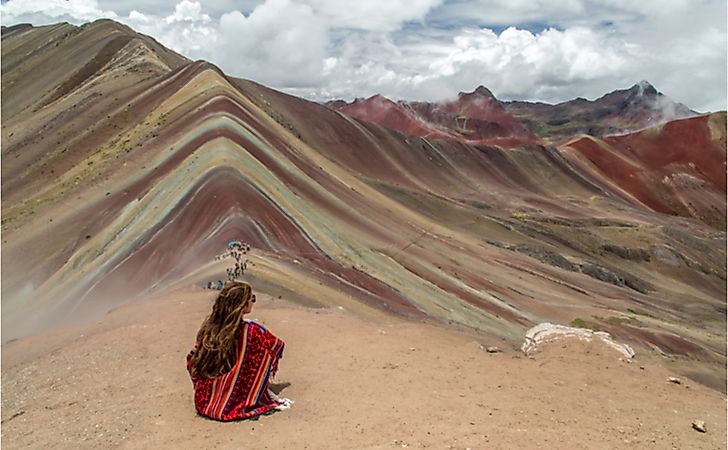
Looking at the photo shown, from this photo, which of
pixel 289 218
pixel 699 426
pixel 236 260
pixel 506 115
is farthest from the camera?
pixel 506 115

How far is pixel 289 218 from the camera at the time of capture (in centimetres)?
1778

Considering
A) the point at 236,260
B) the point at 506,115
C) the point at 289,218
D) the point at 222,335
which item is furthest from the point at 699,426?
the point at 506,115

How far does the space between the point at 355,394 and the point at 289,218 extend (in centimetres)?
1197

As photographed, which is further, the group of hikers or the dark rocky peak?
the dark rocky peak

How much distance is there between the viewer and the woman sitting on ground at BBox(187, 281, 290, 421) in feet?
17.9

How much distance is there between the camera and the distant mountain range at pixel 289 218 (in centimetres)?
1522

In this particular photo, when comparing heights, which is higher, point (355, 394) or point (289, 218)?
point (289, 218)

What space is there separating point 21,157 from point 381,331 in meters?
31.3

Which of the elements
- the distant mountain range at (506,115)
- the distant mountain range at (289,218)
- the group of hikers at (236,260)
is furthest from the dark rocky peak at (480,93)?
the group of hikers at (236,260)

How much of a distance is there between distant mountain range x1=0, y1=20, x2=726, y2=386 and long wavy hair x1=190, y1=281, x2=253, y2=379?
5.81 metres

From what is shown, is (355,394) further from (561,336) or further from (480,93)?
(480,93)

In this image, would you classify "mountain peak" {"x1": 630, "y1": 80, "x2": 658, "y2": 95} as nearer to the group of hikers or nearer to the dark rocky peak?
the dark rocky peak

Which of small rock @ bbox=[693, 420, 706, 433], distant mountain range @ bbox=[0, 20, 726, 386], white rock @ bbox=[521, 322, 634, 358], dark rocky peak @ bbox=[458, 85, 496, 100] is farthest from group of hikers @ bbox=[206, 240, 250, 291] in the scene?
dark rocky peak @ bbox=[458, 85, 496, 100]

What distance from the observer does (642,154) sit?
3366 inches
